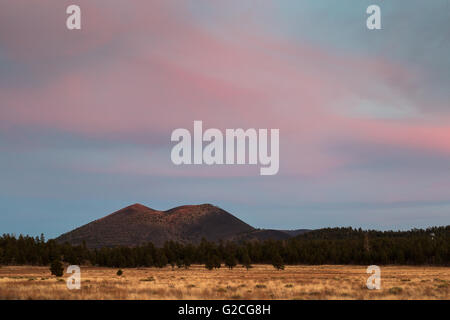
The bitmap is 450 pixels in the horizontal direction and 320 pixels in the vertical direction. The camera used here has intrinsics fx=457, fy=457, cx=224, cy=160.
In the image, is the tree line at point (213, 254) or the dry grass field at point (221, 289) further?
the tree line at point (213, 254)

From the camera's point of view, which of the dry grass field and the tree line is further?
the tree line

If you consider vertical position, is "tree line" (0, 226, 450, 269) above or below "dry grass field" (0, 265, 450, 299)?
below

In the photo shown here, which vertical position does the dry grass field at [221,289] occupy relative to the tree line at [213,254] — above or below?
above

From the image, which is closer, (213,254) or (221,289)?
(221,289)

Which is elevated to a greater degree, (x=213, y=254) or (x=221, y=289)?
(x=221, y=289)
